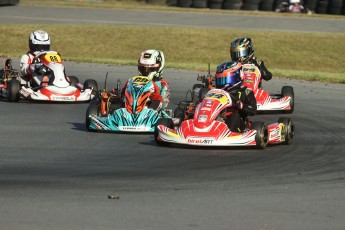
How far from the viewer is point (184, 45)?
26.0 m

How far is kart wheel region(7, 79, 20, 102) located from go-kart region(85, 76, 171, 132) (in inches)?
111

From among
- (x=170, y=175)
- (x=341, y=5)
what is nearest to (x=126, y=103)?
(x=170, y=175)

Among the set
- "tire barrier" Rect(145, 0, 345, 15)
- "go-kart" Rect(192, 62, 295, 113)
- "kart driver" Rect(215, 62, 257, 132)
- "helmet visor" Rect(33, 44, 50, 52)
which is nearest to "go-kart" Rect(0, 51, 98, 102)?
"helmet visor" Rect(33, 44, 50, 52)

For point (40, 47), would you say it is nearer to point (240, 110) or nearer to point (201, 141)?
point (240, 110)

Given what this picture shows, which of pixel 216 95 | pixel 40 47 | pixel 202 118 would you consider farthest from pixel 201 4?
pixel 202 118

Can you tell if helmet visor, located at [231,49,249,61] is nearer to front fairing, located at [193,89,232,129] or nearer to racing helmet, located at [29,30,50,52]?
racing helmet, located at [29,30,50,52]

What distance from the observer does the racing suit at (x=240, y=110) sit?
1155 centimetres

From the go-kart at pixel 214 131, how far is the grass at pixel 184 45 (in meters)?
12.0

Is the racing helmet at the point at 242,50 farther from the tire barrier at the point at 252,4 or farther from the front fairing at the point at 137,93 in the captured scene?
the tire barrier at the point at 252,4

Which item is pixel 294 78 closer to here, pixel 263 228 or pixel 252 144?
pixel 252 144

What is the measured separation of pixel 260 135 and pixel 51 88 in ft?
16.9

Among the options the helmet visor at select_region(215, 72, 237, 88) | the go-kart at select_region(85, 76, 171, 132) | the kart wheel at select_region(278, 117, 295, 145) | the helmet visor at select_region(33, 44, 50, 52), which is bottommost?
the helmet visor at select_region(33, 44, 50, 52)

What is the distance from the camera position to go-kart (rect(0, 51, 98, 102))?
50.0 ft

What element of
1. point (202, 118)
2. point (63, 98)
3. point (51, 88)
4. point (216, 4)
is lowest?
point (216, 4)
